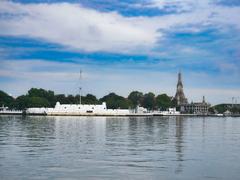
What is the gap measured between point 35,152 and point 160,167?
36.7ft

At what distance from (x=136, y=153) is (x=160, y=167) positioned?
298 inches

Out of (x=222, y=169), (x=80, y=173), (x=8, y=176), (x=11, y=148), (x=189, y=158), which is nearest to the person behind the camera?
(x=8, y=176)

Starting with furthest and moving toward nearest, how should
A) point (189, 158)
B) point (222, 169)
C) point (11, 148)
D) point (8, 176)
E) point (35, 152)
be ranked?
Answer: point (11, 148)
point (35, 152)
point (189, 158)
point (222, 169)
point (8, 176)

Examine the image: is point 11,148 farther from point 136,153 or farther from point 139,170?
point 139,170

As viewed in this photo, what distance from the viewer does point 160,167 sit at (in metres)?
28.8

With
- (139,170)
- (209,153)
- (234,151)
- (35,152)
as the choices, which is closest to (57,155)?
(35,152)

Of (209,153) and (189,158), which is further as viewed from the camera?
(209,153)

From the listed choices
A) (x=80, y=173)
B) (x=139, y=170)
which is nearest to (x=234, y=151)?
(x=139, y=170)

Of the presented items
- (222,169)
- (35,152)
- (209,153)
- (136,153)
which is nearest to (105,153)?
(136,153)

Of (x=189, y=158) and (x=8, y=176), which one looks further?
(x=189, y=158)

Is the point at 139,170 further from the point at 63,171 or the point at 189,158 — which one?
the point at 189,158

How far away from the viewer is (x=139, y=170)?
27469 millimetres

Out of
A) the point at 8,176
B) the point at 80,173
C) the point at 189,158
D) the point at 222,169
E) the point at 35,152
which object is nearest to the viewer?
the point at 8,176

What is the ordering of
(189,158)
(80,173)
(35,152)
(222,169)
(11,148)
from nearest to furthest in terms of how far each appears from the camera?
(80,173), (222,169), (189,158), (35,152), (11,148)
